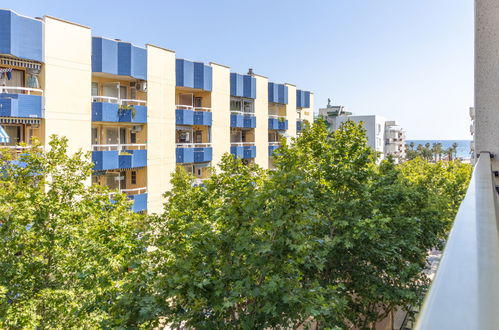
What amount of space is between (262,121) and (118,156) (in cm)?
1387

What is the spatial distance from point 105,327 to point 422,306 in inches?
240

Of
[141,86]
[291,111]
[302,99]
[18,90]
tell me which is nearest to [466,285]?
[18,90]

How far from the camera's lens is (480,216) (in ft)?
3.49

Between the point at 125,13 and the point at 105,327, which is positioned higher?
the point at 125,13

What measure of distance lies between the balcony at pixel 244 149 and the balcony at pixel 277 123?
3.14 metres

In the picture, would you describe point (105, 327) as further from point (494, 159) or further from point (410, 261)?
point (410, 261)

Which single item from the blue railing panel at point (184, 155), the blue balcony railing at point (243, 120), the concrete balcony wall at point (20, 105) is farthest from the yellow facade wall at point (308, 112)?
the concrete balcony wall at point (20, 105)

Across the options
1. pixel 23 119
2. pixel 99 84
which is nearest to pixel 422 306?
pixel 23 119

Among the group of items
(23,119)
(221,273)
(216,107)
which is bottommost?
(221,273)

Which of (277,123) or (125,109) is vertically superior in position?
(277,123)

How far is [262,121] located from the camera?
1110 inches

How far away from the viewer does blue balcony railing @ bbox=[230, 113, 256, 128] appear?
982 inches

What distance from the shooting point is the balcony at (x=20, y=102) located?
12906mm

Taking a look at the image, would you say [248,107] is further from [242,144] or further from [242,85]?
[242,144]
